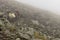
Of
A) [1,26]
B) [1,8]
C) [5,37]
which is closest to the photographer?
[5,37]

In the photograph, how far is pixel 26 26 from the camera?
904cm

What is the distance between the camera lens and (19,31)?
8.13 m

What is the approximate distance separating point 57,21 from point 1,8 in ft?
10.5

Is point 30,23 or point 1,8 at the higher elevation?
point 1,8

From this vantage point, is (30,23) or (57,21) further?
(57,21)

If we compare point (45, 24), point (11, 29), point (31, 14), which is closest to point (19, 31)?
point (11, 29)

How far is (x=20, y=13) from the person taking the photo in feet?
34.7

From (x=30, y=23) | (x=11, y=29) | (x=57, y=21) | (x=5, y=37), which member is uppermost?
(x=57, y=21)

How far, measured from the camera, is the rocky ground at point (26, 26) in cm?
782

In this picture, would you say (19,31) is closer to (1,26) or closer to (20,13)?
(1,26)

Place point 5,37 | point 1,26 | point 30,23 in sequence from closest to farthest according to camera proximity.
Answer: point 5,37, point 1,26, point 30,23

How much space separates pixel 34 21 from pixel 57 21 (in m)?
1.68

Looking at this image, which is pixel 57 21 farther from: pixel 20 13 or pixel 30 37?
pixel 30 37

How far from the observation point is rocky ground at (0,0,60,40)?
25.6 feet
